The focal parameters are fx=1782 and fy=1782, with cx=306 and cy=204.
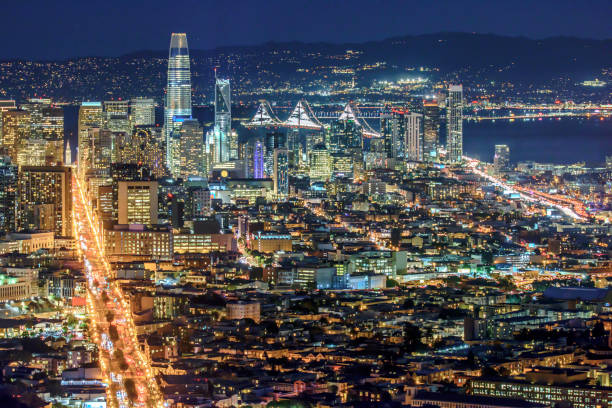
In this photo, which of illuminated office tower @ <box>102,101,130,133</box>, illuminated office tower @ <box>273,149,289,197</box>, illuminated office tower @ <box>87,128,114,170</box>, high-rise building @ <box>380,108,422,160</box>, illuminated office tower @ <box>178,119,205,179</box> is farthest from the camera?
high-rise building @ <box>380,108,422,160</box>

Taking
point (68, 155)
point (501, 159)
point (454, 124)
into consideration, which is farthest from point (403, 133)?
point (68, 155)

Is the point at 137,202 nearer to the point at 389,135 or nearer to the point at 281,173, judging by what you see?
the point at 281,173

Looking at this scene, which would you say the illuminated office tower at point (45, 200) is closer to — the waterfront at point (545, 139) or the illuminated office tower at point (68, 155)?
the illuminated office tower at point (68, 155)

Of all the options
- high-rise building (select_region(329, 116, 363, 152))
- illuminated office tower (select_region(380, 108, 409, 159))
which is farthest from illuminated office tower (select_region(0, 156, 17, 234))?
illuminated office tower (select_region(380, 108, 409, 159))

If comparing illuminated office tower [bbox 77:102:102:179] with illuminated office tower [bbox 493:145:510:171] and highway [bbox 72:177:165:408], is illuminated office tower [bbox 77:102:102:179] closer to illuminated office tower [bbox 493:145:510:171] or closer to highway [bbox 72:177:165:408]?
illuminated office tower [bbox 493:145:510:171]

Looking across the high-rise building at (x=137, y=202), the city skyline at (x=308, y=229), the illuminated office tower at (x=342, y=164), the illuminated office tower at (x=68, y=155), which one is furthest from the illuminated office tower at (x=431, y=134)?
the high-rise building at (x=137, y=202)

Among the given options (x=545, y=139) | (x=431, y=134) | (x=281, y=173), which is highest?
(x=545, y=139)

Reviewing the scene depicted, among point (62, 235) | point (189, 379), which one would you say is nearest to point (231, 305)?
point (189, 379)
